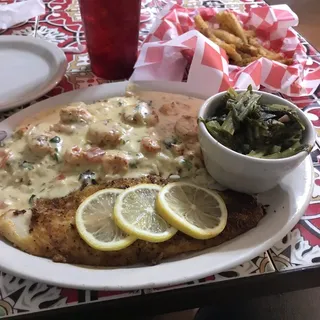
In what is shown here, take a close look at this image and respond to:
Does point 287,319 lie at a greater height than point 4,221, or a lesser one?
lesser

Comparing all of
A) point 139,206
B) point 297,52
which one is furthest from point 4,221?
point 297,52

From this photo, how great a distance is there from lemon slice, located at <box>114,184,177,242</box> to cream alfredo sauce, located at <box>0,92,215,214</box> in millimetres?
101

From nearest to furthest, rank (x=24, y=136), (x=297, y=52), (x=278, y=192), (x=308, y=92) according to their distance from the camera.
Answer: (x=278, y=192), (x=24, y=136), (x=308, y=92), (x=297, y=52)

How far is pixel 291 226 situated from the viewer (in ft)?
3.05

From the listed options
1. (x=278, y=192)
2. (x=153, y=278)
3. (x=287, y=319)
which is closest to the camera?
(x=153, y=278)

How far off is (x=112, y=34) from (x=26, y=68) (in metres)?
0.33

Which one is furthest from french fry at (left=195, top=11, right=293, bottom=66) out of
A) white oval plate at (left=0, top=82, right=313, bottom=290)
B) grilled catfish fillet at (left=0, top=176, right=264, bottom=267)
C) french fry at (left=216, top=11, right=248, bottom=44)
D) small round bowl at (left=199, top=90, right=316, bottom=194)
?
grilled catfish fillet at (left=0, top=176, right=264, bottom=267)

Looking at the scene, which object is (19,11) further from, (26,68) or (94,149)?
(94,149)

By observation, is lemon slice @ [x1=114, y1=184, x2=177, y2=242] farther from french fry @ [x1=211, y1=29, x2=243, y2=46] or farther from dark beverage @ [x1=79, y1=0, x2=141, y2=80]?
french fry @ [x1=211, y1=29, x2=243, y2=46]

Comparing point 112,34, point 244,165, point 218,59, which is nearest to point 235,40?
point 218,59

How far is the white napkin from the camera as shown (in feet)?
6.00

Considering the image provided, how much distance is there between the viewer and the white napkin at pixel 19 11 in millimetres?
1829

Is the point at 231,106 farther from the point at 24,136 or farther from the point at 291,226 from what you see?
the point at 24,136

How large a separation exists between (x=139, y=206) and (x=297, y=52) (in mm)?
1037
